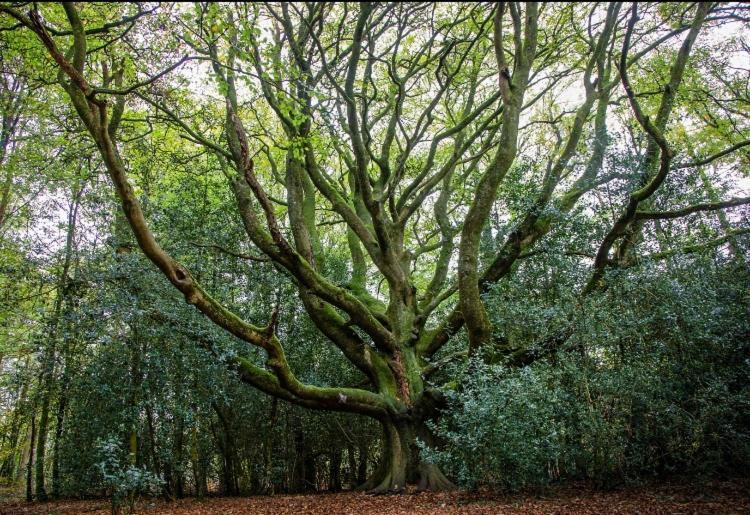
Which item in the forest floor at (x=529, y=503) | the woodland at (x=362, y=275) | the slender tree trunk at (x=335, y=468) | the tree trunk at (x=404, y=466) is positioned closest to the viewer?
the forest floor at (x=529, y=503)

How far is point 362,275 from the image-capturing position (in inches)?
488

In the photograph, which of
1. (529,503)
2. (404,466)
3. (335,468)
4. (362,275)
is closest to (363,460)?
(335,468)

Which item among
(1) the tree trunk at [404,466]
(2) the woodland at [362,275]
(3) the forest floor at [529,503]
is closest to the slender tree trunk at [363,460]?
(2) the woodland at [362,275]

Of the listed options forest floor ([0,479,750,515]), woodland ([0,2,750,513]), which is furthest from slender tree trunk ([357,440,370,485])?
forest floor ([0,479,750,515])

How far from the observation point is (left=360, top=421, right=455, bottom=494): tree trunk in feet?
29.9

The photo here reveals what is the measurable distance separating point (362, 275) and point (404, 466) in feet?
16.0

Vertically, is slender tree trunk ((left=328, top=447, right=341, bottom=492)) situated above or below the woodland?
below

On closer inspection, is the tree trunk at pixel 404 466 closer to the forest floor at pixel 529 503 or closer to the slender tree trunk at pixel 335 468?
the forest floor at pixel 529 503

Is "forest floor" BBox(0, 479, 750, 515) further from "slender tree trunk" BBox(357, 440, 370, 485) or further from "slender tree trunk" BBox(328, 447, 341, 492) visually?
"slender tree trunk" BBox(357, 440, 370, 485)

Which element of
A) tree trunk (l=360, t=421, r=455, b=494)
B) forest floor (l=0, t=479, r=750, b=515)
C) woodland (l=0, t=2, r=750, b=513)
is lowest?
forest floor (l=0, t=479, r=750, b=515)

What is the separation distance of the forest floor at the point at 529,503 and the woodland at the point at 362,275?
0.94 feet

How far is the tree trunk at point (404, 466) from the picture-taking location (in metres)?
9.12

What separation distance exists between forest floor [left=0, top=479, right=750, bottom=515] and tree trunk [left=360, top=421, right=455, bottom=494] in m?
0.47

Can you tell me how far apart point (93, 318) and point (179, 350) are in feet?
4.92
